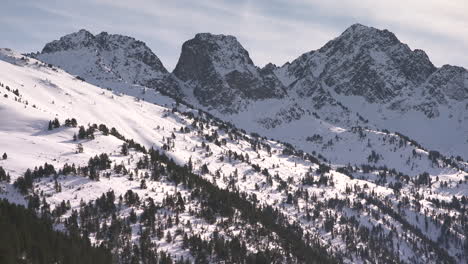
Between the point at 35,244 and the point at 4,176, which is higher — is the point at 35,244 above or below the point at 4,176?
below

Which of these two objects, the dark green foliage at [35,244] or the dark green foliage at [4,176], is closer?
the dark green foliage at [35,244]

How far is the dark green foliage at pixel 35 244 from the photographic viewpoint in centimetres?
10212

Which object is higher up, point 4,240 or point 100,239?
point 4,240

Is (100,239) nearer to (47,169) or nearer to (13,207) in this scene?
(13,207)

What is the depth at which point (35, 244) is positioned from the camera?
10900 cm

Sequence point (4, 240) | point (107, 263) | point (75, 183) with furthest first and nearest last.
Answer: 1. point (75, 183)
2. point (107, 263)
3. point (4, 240)

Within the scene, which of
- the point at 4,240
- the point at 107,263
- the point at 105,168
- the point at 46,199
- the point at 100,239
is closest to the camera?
the point at 4,240

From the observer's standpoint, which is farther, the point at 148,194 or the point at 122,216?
the point at 148,194

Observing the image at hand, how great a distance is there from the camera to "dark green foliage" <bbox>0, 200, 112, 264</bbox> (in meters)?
102

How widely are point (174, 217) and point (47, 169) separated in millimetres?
45497

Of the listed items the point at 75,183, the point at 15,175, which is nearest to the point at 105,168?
the point at 75,183

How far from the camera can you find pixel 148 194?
7185 inches

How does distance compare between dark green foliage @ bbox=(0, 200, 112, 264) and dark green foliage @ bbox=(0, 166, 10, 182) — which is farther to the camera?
dark green foliage @ bbox=(0, 166, 10, 182)

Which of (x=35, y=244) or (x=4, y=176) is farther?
(x=4, y=176)
